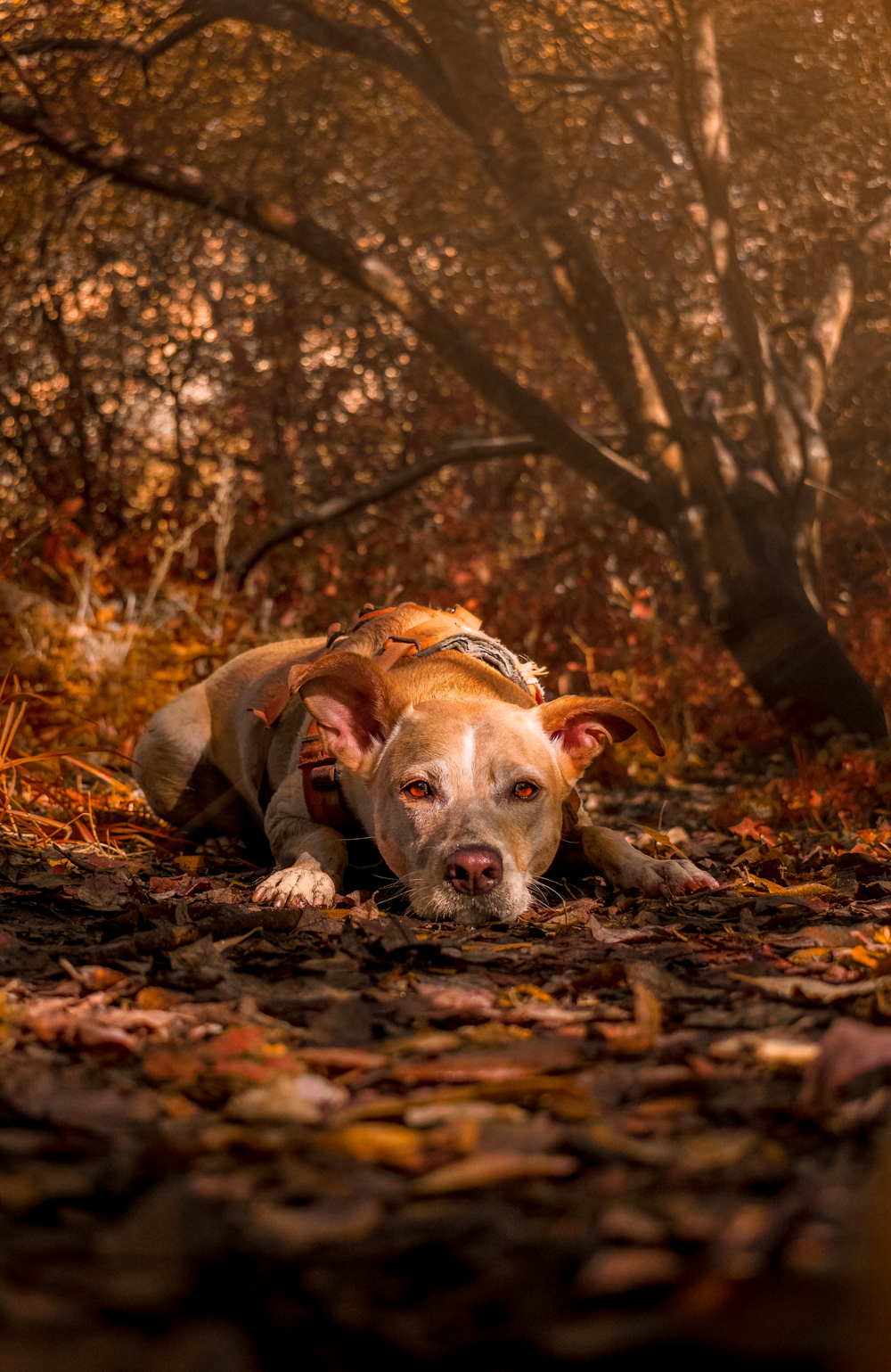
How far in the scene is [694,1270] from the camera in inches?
44.7

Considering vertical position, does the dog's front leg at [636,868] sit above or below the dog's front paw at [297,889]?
above

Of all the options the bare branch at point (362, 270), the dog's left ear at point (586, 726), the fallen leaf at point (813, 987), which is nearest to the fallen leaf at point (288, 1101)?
the fallen leaf at point (813, 987)

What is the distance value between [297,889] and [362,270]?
17.2 ft

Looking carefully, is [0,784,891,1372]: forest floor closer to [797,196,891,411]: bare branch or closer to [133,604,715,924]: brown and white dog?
[133,604,715,924]: brown and white dog

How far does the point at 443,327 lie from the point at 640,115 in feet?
9.86

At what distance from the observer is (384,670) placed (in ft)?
13.4

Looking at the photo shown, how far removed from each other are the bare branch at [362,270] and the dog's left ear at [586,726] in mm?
3889

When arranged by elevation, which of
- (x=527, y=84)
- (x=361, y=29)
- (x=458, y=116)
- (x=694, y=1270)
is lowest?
(x=694, y=1270)

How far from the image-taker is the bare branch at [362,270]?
7.16 m

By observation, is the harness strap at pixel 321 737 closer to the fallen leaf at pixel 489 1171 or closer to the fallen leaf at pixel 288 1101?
the fallen leaf at pixel 288 1101

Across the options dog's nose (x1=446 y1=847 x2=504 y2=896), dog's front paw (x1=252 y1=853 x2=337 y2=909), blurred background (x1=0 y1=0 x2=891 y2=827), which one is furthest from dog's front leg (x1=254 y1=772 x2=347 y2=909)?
blurred background (x1=0 y1=0 x2=891 y2=827)

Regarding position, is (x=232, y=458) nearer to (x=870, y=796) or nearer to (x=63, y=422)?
(x=63, y=422)

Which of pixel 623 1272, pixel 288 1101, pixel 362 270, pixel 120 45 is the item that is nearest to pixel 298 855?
pixel 288 1101

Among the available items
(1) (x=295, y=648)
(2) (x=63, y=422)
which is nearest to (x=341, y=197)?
(2) (x=63, y=422)
